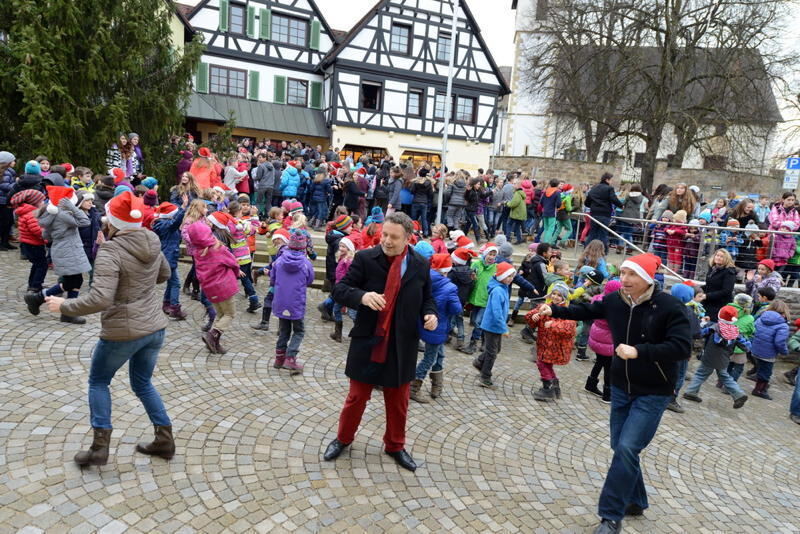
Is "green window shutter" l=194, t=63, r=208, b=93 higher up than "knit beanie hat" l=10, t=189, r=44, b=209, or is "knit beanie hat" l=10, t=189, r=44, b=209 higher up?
"green window shutter" l=194, t=63, r=208, b=93

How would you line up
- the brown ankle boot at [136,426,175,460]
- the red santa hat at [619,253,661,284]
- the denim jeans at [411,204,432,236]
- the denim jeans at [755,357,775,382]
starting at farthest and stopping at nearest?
the denim jeans at [411,204,432,236] → the denim jeans at [755,357,775,382] → the brown ankle boot at [136,426,175,460] → the red santa hat at [619,253,661,284]

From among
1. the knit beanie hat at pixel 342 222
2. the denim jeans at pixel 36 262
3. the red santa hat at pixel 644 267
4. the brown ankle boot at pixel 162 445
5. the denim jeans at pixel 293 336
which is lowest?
the brown ankle boot at pixel 162 445

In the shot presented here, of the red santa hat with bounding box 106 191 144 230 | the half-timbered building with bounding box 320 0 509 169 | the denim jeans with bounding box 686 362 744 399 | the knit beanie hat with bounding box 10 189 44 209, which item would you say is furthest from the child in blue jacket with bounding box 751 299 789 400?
the half-timbered building with bounding box 320 0 509 169

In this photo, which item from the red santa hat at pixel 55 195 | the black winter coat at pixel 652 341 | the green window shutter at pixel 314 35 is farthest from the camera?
the green window shutter at pixel 314 35

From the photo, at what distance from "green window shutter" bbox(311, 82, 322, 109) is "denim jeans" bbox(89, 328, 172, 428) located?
25678mm

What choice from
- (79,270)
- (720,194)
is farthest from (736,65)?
(79,270)

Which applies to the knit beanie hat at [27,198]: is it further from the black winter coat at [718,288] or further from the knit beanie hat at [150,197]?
the black winter coat at [718,288]

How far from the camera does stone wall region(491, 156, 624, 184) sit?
30641 mm

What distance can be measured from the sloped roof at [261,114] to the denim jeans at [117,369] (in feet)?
71.5

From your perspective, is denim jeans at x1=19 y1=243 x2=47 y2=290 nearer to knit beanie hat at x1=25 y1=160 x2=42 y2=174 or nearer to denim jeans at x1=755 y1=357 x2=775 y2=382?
knit beanie hat at x1=25 y1=160 x2=42 y2=174

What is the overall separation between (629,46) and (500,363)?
20.6m

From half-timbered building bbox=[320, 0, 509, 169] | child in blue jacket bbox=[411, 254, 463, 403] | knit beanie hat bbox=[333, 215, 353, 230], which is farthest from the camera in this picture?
half-timbered building bbox=[320, 0, 509, 169]

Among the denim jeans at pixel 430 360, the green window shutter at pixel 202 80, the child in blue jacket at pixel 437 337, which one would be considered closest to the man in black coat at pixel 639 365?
the child in blue jacket at pixel 437 337

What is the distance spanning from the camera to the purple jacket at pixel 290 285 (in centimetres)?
619
